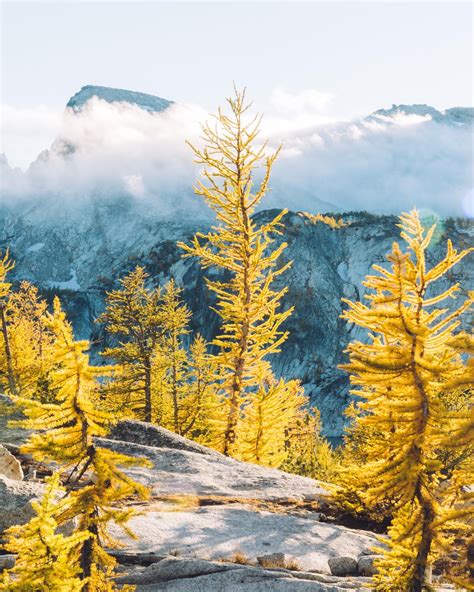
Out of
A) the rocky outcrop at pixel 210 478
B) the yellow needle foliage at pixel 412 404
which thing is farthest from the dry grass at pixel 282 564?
the rocky outcrop at pixel 210 478

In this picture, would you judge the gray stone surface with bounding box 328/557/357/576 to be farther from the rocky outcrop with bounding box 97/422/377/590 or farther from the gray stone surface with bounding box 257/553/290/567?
the gray stone surface with bounding box 257/553/290/567

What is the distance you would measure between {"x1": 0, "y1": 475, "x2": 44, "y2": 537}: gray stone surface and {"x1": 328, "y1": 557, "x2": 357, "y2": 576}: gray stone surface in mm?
5911

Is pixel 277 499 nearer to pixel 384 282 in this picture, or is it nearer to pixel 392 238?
pixel 384 282

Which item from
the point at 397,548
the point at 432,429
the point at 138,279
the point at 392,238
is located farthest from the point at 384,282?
the point at 392,238

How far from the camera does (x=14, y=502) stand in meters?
9.12

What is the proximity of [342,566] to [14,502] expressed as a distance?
6.47 metres

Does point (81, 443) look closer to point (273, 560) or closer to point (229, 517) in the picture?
Result: point (273, 560)

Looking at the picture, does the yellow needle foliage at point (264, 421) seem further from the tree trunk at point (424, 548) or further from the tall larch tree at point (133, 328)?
the tree trunk at point (424, 548)

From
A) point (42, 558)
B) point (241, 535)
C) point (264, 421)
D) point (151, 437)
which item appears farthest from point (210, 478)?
point (42, 558)

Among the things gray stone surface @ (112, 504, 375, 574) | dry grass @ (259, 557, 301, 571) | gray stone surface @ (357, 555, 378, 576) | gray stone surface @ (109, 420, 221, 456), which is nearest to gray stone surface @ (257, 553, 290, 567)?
dry grass @ (259, 557, 301, 571)

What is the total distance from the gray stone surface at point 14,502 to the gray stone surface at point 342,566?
591 centimetres

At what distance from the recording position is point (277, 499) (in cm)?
1350

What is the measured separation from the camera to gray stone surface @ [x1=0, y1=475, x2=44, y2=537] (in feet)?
29.3

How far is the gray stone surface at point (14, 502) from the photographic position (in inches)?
352
